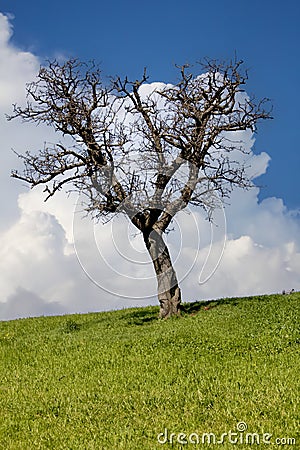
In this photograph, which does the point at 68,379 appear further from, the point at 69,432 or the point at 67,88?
the point at 67,88

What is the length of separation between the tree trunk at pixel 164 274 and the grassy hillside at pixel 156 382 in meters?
1.06

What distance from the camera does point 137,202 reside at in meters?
22.7

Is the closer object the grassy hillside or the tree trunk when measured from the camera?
the grassy hillside

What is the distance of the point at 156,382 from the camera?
13.4 metres

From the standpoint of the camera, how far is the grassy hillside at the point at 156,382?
33.1ft

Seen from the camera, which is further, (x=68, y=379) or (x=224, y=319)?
(x=224, y=319)

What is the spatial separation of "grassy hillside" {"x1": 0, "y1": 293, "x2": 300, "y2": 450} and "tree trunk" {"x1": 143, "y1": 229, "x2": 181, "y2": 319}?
106cm

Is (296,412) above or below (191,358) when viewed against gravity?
below

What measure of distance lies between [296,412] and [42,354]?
10.3 meters

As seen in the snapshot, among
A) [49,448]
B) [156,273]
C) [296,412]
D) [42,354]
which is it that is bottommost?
[49,448]

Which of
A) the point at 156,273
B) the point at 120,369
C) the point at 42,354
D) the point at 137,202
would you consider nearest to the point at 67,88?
the point at 137,202

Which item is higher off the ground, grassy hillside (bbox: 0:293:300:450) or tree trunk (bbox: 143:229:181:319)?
tree trunk (bbox: 143:229:181:319)

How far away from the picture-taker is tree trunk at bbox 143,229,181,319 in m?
23.0

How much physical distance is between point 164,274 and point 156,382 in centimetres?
980
